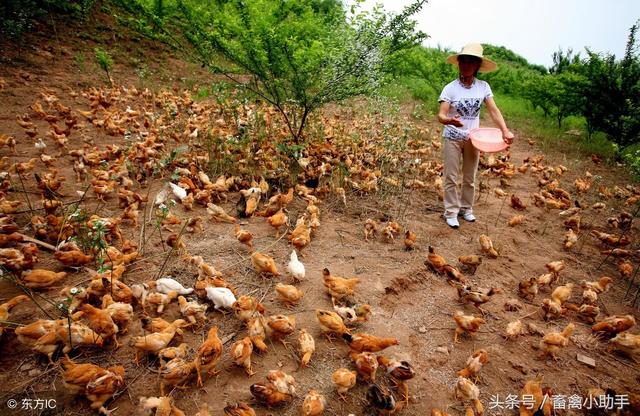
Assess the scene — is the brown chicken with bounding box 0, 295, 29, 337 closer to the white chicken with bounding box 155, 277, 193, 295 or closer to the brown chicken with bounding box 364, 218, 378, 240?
the white chicken with bounding box 155, 277, 193, 295

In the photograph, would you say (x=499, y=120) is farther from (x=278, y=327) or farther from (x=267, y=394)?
(x=267, y=394)

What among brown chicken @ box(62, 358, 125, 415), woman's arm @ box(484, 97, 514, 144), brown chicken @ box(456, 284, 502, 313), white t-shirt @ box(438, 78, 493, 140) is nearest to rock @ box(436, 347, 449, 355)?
brown chicken @ box(456, 284, 502, 313)

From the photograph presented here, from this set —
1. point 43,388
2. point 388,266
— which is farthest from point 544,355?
point 43,388

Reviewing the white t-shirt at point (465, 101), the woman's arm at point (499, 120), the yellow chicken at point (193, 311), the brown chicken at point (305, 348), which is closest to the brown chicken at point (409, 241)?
the white t-shirt at point (465, 101)

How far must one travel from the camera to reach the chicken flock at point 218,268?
213 cm

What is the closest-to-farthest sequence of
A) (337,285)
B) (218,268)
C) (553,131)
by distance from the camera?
(337,285)
(218,268)
(553,131)

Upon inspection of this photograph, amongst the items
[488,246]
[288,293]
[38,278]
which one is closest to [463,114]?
[488,246]

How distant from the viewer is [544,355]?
2.69 m

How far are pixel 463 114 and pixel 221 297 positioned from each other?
367cm

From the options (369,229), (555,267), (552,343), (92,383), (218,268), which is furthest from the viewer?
(369,229)

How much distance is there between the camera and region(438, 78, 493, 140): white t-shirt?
14.1 feet

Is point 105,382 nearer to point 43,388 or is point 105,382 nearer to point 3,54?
point 43,388

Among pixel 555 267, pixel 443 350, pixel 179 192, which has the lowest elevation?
pixel 443 350

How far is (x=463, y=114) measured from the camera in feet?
14.3
